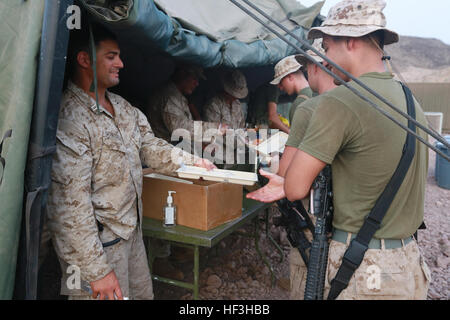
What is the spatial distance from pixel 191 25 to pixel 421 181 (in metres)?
2.04

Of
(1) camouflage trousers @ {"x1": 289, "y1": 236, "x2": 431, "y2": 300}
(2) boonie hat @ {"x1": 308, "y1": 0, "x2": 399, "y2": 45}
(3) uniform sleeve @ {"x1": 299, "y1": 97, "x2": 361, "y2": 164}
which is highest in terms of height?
(2) boonie hat @ {"x1": 308, "y1": 0, "x2": 399, "y2": 45}

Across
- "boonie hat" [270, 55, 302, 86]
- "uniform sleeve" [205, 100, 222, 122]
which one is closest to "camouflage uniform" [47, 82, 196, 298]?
"boonie hat" [270, 55, 302, 86]

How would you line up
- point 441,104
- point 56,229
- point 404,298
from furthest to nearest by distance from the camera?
1. point 441,104
2. point 56,229
3. point 404,298

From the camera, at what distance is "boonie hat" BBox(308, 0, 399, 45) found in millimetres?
1444

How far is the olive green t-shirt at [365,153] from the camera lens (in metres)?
1.31

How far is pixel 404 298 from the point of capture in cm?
142

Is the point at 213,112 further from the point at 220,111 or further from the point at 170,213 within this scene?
the point at 170,213

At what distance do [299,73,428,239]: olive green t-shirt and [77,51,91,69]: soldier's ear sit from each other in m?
1.26

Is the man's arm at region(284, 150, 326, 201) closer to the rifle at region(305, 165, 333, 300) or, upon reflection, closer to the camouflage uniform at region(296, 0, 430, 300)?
the camouflage uniform at region(296, 0, 430, 300)

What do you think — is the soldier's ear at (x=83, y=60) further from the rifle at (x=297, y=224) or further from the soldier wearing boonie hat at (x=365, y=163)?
the rifle at (x=297, y=224)

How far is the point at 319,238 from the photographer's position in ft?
5.04

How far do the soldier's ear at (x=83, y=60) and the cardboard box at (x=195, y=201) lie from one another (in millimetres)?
928
